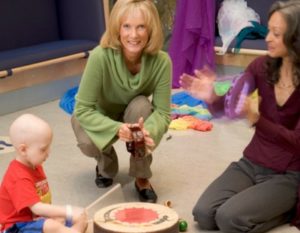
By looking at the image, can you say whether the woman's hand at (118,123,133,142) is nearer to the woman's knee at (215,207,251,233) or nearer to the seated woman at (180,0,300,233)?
the seated woman at (180,0,300,233)

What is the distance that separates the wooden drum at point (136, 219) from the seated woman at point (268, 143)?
283 mm

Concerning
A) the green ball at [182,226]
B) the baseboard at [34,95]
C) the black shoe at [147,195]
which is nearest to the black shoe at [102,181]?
the black shoe at [147,195]

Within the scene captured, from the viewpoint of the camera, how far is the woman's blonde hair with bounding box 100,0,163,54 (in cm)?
193

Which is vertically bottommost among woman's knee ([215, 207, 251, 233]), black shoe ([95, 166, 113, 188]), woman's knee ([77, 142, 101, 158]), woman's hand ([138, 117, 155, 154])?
black shoe ([95, 166, 113, 188])

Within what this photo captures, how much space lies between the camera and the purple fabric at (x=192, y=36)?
3.53 meters

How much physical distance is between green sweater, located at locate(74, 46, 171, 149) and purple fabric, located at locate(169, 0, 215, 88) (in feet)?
5.15

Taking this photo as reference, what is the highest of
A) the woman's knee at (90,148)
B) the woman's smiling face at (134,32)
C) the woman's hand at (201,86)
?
the woman's smiling face at (134,32)

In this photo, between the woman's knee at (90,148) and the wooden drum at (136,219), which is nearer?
the wooden drum at (136,219)

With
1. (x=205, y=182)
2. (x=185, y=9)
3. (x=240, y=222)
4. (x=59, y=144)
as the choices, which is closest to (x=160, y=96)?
(x=205, y=182)

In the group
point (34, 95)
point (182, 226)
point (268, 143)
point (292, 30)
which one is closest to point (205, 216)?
point (182, 226)

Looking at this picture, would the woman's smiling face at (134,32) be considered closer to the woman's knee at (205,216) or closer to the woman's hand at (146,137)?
the woman's hand at (146,137)

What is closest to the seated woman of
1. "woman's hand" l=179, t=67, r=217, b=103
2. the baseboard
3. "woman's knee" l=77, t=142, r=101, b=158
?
"woman's hand" l=179, t=67, r=217, b=103

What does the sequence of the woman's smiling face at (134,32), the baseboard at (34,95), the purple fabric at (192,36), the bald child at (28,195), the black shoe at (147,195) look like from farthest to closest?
the purple fabric at (192,36) < the baseboard at (34,95) < the black shoe at (147,195) < the woman's smiling face at (134,32) < the bald child at (28,195)

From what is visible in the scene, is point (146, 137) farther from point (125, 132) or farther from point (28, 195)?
point (28, 195)
